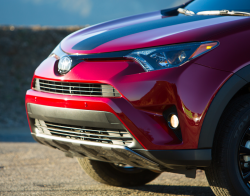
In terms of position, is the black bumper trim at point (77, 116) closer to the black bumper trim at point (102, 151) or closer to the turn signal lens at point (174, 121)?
the black bumper trim at point (102, 151)

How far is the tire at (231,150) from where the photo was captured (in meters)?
2.34

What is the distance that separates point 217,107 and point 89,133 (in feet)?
2.98

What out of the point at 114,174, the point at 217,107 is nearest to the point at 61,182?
the point at 114,174

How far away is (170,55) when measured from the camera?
2.30 meters

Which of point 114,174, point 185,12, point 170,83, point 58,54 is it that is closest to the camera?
point 170,83

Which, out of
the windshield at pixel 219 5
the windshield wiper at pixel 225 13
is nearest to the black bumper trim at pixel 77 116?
the windshield wiper at pixel 225 13

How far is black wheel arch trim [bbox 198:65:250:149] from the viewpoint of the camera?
224 centimetres

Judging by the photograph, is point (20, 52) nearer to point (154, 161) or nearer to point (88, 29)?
point (88, 29)

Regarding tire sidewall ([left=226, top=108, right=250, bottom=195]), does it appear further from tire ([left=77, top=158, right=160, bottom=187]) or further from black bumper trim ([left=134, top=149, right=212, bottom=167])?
tire ([left=77, top=158, right=160, bottom=187])

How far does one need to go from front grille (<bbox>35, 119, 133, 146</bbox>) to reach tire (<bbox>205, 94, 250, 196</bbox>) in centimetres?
61

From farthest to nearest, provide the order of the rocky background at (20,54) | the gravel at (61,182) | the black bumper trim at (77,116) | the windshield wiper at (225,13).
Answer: the rocky background at (20,54) → the gravel at (61,182) → the windshield wiper at (225,13) → the black bumper trim at (77,116)

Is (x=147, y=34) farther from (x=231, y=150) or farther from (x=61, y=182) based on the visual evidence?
(x=61, y=182)

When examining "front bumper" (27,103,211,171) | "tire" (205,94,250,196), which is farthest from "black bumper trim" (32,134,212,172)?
"tire" (205,94,250,196)

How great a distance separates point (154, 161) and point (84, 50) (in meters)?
0.95
